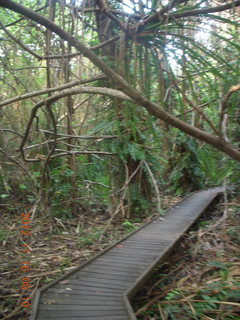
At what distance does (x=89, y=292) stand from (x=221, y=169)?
2.95 metres

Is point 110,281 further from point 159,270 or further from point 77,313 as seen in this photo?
point 159,270

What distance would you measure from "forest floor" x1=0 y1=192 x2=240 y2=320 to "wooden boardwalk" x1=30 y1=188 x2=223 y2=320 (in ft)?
1.05

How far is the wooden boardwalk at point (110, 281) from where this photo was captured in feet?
9.62

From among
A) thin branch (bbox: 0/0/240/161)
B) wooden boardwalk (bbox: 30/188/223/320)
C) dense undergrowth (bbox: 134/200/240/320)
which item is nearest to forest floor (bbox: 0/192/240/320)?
dense undergrowth (bbox: 134/200/240/320)

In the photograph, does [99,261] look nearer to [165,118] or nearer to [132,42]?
[165,118]

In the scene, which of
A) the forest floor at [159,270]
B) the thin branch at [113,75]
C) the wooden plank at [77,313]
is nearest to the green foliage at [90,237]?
the forest floor at [159,270]

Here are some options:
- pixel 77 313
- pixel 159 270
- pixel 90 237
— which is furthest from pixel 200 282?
pixel 90 237

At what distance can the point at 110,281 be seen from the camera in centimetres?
359

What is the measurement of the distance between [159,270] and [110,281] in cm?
128

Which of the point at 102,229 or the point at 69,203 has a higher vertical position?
the point at 69,203

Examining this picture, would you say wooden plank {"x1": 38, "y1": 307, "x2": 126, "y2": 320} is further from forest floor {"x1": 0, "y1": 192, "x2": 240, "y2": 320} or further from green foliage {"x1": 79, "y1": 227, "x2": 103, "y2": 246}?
green foliage {"x1": 79, "y1": 227, "x2": 103, "y2": 246}

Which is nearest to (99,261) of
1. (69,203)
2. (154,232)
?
(154,232)

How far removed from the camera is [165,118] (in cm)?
227

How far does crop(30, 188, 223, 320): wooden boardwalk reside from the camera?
293 centimetres
